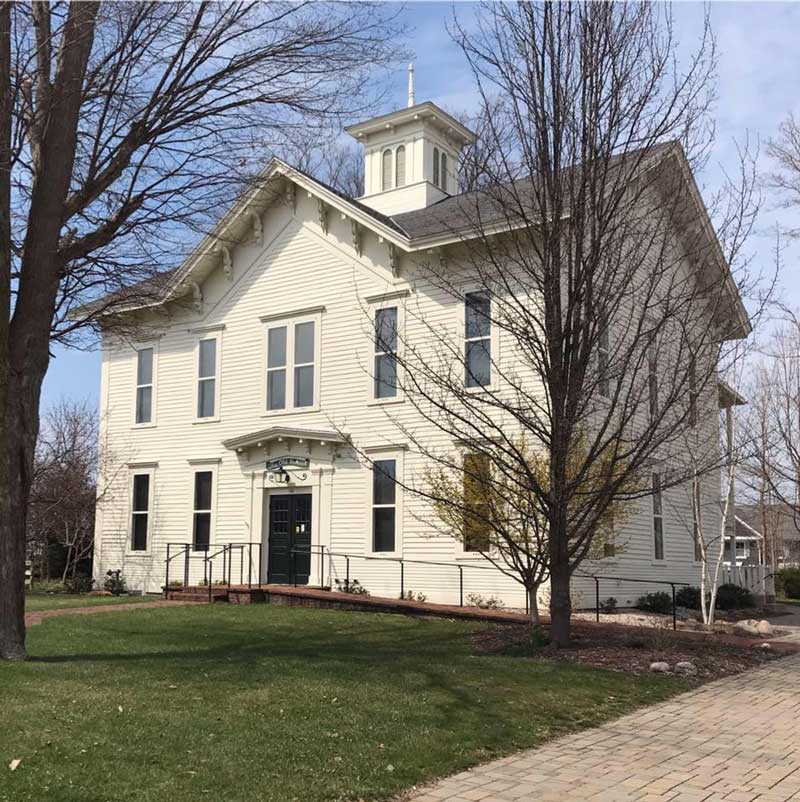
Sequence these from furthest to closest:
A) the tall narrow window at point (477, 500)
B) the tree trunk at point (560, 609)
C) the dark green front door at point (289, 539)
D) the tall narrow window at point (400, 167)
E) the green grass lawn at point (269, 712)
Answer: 1. the tall narrow window at point (400, 167)
2. the dark green front door at point (289, 539)
3. the tall narrow window at point (477, 500)
4. the tree trunk at point (560, 609)
5. the green grass lawn at point (269, 712)

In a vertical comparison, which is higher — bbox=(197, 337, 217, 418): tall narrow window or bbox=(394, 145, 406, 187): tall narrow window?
bbox=(394, 145, 406, 187): tall narrow window

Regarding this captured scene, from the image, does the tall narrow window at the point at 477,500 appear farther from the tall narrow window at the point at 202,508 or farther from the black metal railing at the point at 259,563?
the tall narrow window at the point at 202,508

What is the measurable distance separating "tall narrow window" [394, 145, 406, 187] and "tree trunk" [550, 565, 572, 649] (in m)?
16.0

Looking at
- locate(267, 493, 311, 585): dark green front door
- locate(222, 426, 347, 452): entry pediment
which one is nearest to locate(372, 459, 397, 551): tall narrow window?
locate(222, 426, 347, 452): entry pediment

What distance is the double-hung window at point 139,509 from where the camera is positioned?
24.3 metres

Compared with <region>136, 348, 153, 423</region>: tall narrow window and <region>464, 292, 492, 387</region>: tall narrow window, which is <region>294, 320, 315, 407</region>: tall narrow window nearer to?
<region>464, 292, 492, 387</region>: tall narrow window

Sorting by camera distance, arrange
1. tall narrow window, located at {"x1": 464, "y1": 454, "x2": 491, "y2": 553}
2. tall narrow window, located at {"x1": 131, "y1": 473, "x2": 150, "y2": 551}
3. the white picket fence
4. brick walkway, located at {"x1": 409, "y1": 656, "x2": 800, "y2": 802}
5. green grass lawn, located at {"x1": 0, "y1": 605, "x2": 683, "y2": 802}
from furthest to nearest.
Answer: the white picket fence
tall narrow window, located at {"x1": 131, "y1": 473, "x2": 150, "y2": 551}
tall narrow window, located at {"x1": 464, "y1": 454, "x2": 491, "y2": 553}
brick walkway, located at {"x1": 409, "y1": 656, "x2": 800, "y2": 802}
green grass lawn, located at {"x1": 0, "y1": 605, "x2": 683, "y2": 802}

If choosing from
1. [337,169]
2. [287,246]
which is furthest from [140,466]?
[337,169]

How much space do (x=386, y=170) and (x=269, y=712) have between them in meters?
20.4

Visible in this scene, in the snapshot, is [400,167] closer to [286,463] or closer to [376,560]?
[286,463]

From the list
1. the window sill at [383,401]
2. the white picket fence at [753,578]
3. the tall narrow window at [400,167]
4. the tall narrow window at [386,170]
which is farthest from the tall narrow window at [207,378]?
the white picket fence at [753,578]

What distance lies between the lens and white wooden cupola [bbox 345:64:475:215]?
82.4ft

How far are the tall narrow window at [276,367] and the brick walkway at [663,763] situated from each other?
47.5 feet

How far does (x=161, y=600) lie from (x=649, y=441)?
1263 centimetres
